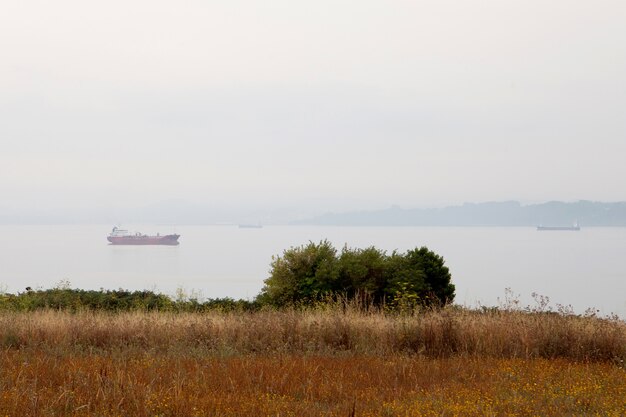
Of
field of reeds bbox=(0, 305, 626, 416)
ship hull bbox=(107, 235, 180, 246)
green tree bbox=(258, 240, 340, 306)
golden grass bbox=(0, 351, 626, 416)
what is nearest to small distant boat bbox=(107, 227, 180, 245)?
ship hull bbox=(107, 235, 180, 246)

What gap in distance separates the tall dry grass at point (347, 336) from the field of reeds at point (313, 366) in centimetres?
3

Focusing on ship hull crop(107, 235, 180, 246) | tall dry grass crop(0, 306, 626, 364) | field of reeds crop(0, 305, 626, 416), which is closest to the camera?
field of reeds crop(0, 305, 626, 416)

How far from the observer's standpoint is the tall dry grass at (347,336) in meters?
13.3

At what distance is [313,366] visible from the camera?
35.5 ft

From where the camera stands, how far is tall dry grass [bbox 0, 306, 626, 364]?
13.3 metres

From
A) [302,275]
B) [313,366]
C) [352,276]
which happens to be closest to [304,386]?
[313,366]

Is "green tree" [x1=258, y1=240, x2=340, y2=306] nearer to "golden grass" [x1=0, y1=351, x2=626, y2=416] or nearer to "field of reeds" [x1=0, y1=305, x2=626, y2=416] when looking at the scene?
"field of reeds" [x1=0, y1=305, x2=626, y2=416]

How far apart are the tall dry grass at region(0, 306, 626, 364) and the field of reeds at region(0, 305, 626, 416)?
0.03m

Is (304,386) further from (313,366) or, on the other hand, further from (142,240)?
(142,240)

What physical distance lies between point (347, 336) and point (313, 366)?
3537 mm

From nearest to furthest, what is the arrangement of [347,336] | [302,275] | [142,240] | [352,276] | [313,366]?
[313,366] → [347,336] → [352,276] → [302,275] → [142,240]

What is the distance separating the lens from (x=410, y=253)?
2341 cm

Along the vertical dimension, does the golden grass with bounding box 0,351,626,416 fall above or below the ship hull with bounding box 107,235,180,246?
above

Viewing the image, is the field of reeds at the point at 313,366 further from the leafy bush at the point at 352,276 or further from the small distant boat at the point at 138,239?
the small distant boat at the point at 138,239
